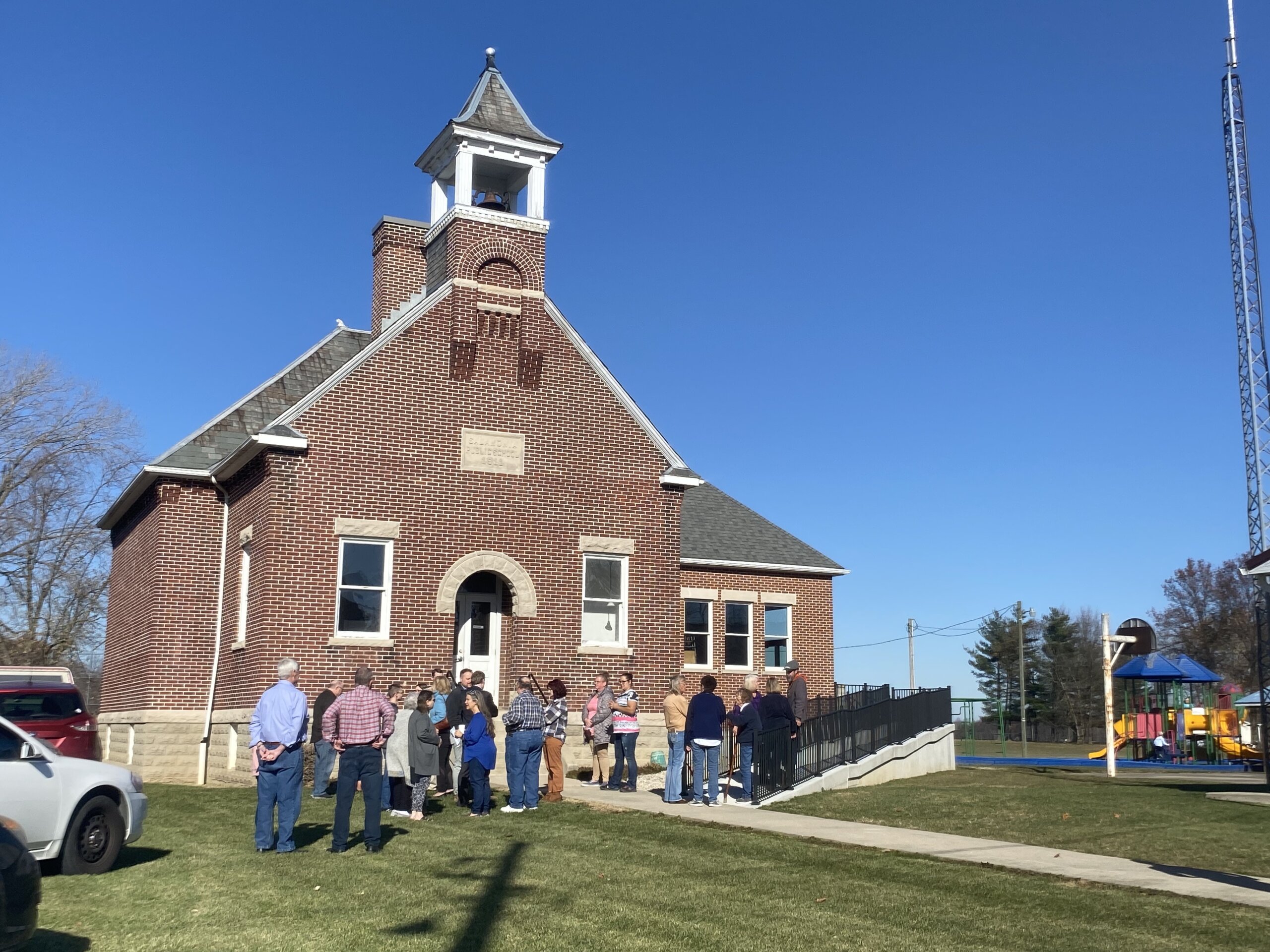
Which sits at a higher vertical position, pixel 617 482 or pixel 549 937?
pixel 617 482

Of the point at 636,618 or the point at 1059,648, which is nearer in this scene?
the point at 636,618

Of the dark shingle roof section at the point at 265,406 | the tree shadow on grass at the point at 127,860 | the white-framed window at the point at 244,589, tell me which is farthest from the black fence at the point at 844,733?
the dark shingle roof section at the point at 265,406

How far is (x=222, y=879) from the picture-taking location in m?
10.8

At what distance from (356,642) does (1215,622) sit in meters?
68.1

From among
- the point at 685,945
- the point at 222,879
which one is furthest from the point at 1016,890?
the point at 222,879

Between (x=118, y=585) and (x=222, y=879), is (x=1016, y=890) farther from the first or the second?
(x=118, y=585)

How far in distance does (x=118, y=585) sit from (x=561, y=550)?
1276 cm

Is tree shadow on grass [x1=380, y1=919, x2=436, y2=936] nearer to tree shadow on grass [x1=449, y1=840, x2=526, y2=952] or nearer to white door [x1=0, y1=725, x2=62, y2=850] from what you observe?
tree shadow on grass [x1=449, y1=840, x2=526, y2=952]

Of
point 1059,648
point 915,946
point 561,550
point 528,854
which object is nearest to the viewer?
point 915,946

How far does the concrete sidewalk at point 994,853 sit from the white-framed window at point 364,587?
6086 millimetres

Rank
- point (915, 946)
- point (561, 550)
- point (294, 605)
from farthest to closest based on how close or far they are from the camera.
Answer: point (561, 550)
point (294, 605)
point (915, 946)

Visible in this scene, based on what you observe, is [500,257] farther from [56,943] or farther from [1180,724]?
[1180,724]

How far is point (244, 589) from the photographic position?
23.1 m

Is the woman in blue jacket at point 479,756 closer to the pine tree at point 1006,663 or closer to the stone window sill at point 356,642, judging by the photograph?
the stone window sill at point 356,642
